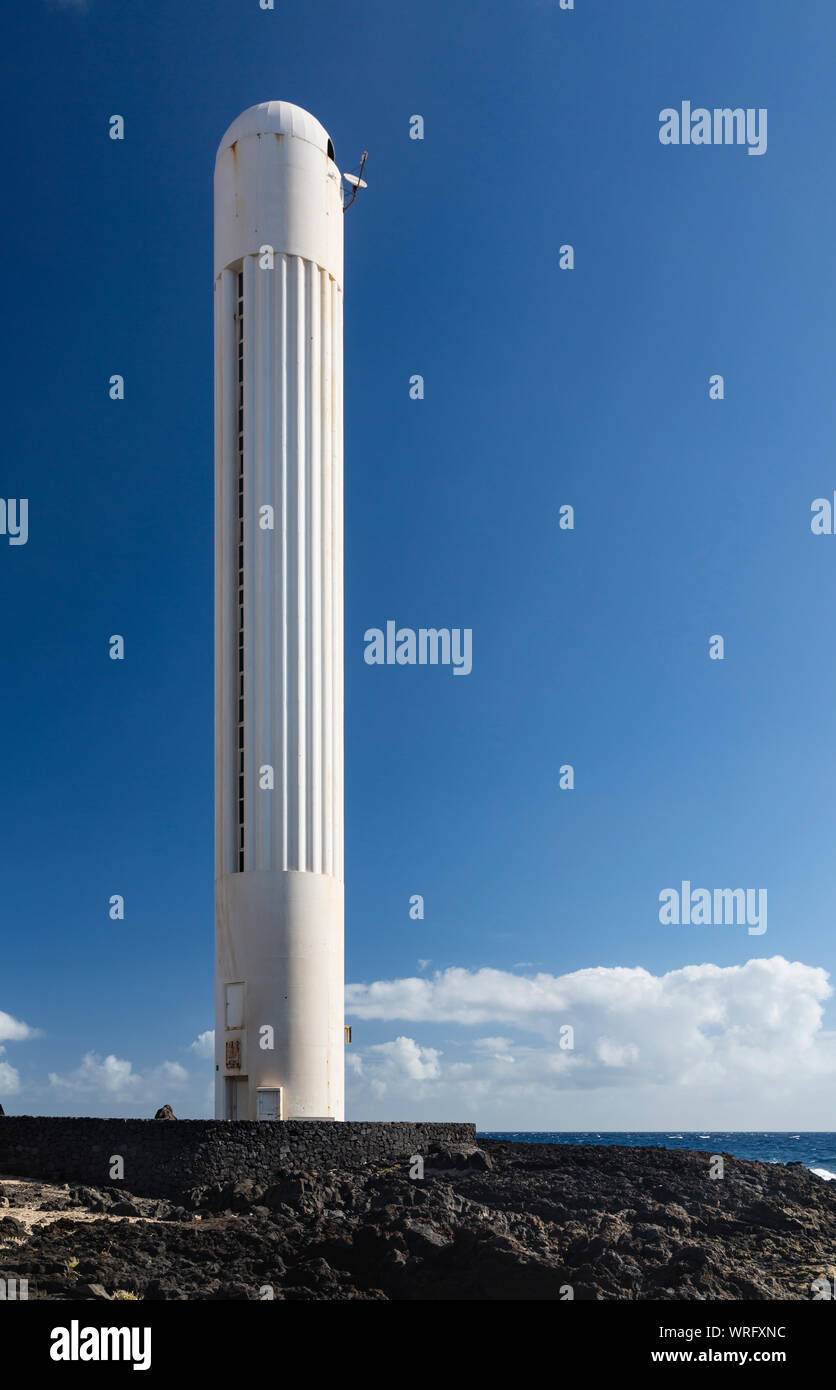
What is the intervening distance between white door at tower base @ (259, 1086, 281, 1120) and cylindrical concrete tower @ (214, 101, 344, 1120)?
0.03 m

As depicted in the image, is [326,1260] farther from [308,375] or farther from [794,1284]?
[308,375]

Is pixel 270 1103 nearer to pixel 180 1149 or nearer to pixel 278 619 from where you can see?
pixel 180 1149

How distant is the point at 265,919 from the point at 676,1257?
13368 mm

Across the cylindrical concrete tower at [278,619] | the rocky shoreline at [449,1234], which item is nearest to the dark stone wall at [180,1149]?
the rocky shoreline at [449,1234]

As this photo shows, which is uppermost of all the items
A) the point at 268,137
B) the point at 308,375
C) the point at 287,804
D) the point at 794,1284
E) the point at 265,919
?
the point at 268,137

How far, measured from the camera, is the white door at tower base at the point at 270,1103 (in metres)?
29.9

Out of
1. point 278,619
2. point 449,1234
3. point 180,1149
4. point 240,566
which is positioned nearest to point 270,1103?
point 180,1149

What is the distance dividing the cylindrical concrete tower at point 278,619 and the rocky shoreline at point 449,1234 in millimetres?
4509

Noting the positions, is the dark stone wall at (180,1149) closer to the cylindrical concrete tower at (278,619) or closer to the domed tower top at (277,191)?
the cylindrical concrete tower at (278,619)

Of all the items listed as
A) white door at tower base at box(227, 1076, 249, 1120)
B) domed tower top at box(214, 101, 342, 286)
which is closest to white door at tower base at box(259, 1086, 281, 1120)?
white door at tower base at box(227, 1076, 249, 1120)
